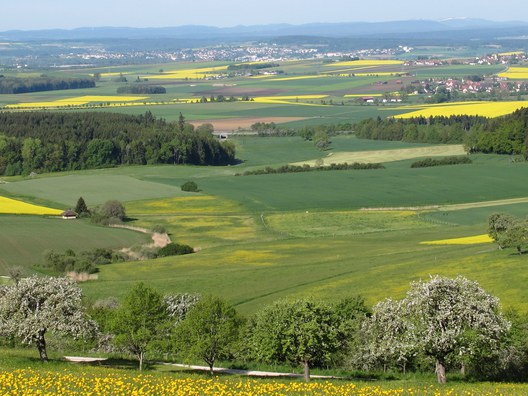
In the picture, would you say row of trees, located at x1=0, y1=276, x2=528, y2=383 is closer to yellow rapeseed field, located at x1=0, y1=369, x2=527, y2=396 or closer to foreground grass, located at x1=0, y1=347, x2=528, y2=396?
foreground grass, located at x1=0, y1=347, x2=528, y2=396

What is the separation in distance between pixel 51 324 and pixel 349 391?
14.2m

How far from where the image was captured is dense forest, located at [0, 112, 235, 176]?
13112 cm

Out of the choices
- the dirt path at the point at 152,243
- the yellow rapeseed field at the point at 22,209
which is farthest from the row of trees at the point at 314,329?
the yellow rapeseed field at the point at 22,209

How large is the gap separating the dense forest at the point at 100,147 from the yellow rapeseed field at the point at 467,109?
4490cm

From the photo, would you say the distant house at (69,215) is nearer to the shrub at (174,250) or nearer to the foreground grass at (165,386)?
the shrub at (174,250)

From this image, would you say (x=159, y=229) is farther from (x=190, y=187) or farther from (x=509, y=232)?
(x=509, y=232)

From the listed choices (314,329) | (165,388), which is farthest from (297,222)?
(165,388)

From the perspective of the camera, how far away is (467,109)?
589 feet

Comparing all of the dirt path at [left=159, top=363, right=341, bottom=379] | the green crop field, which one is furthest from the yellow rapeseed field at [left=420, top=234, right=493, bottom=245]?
the dirt path at [left=159, top=363, right=341, bottom=379]

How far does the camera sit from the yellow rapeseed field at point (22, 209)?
3637 inches

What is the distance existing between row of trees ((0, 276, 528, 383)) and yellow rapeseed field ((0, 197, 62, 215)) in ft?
174

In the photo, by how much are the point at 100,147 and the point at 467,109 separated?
71974mm

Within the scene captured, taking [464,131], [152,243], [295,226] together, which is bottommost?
[464,131]

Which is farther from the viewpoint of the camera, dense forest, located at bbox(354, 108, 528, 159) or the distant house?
dense forest, located at bbox(354, 108, 528, 159)
